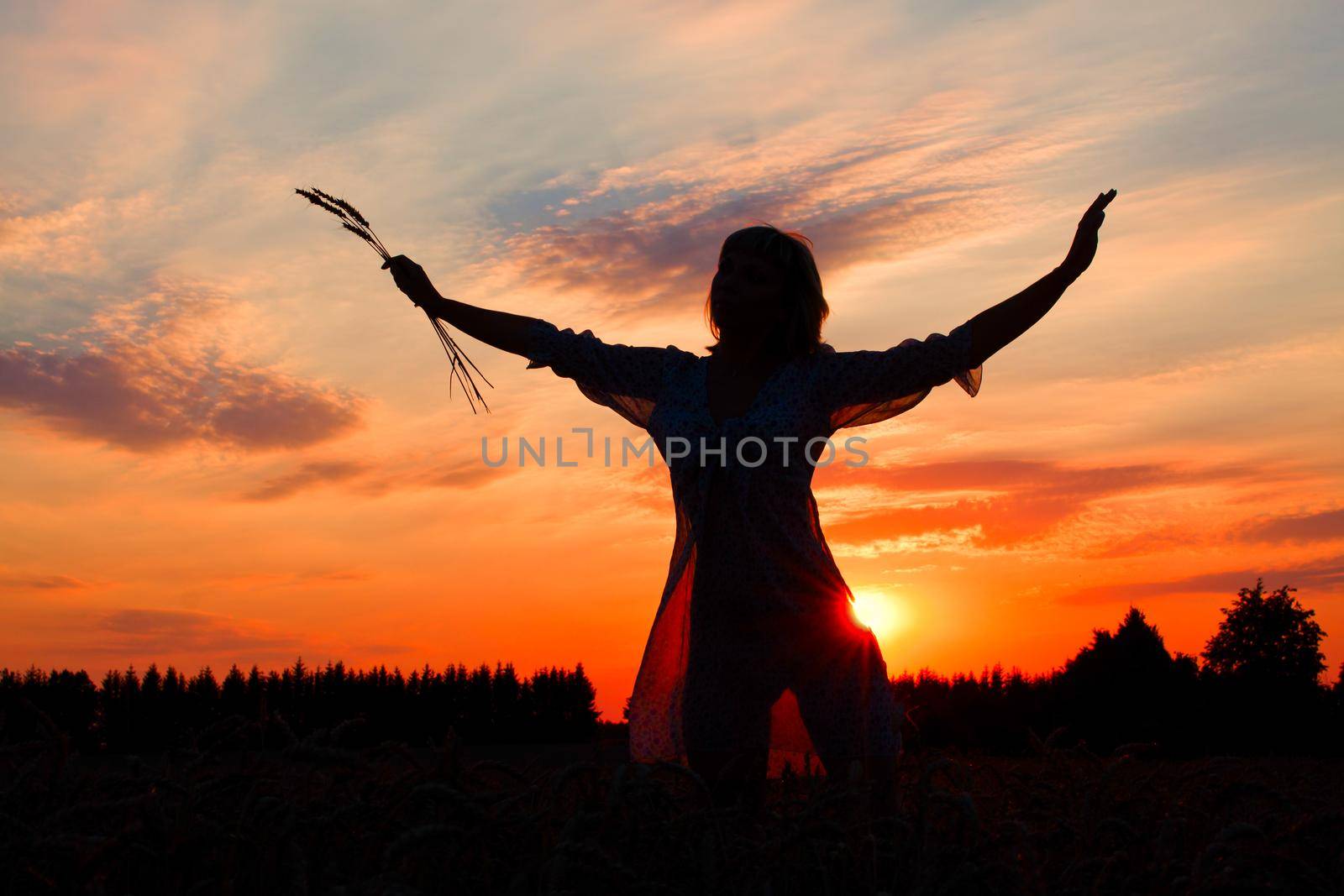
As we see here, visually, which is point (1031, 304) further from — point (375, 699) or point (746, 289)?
point (375, 699)

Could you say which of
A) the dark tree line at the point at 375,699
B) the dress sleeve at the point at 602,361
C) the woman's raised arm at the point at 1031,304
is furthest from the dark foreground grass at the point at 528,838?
the dark tree line at the point at 375,699

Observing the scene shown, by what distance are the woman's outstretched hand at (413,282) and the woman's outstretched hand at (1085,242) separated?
130 inches

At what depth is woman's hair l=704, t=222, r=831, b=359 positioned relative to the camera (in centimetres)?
622

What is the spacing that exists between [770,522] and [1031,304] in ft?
5.49

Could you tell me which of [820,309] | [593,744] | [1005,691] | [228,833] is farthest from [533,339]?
[1005,691]

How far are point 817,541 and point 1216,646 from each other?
1685 inches

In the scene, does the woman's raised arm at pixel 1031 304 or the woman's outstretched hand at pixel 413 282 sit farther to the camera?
the woman's outstretched hand at pixel 413 282

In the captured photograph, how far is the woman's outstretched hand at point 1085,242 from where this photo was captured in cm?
590

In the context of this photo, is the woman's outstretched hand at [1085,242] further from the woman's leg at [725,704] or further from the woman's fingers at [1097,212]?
the woman's leg at [725,704]

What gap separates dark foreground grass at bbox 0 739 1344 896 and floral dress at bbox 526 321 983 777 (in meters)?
2.20

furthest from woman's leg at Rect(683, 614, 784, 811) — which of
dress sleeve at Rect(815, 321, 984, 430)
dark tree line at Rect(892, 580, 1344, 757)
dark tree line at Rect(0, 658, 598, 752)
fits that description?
dark tree line at Rect(892, 580, 1344, 757)

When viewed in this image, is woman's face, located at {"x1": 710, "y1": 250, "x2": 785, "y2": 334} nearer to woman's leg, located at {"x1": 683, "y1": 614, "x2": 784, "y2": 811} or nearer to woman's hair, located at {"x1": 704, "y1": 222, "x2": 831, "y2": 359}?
woman's hair, located at {"x1": 704, "y1": 222, "x2": 831, "y2": 359}

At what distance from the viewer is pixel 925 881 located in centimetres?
258

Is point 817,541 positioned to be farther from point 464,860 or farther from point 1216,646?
point 1216,646
